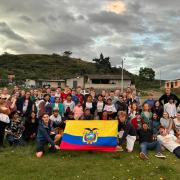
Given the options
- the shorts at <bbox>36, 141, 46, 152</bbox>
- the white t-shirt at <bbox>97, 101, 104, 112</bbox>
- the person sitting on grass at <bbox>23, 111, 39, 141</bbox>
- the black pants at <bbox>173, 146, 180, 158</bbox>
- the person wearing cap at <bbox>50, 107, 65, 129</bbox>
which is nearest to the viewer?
the shorts at <bbox>36, 141, 46, 152</bbox>

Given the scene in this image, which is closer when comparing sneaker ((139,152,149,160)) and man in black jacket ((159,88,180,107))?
sneaker ((139,152,149,160))

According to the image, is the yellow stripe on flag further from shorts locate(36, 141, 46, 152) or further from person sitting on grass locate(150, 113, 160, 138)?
person sitting on grass locate(150, 113, 160, 138)

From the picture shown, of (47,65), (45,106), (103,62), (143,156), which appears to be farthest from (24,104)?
(47,65)

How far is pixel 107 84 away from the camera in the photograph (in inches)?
2862

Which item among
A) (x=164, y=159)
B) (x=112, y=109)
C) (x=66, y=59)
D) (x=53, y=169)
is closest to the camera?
(x=53, y=169)

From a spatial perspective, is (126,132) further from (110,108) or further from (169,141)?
(110,108)

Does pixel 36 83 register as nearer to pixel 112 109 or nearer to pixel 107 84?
pixel 107 84

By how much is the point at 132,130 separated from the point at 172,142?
156 centimetres

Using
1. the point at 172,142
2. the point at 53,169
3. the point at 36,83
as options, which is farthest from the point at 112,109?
the point at 36,83

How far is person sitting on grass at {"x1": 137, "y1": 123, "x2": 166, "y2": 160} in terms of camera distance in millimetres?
10992

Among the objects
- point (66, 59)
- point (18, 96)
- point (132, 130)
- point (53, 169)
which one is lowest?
point (53, 169)

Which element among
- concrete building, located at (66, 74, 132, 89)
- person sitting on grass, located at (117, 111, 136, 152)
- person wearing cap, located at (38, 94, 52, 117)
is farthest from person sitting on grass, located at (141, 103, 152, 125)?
concrete building, located at (66, 74, 132, 89)

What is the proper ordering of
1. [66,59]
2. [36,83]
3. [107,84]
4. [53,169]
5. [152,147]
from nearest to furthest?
1. [53,169]
2. [152,147]
3. [107,84]
4. [36,83]
5. [66,59]

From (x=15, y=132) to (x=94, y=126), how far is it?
3077 mm
